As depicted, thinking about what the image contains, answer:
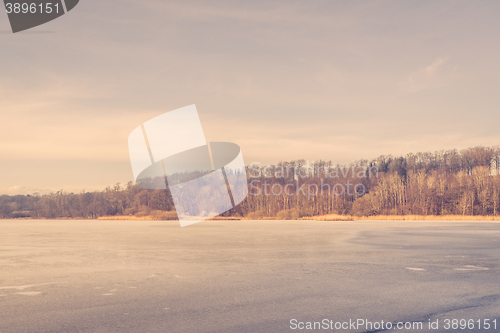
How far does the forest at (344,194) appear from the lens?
69.6 metres

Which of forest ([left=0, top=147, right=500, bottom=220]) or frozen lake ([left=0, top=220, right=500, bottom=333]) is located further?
forest ([left=0, top=147, right=500, bottom=220])

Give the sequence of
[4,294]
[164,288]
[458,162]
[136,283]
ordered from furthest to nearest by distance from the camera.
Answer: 1. [458,162]
2. [136,283]
3. [164,288]
4. [4,294]

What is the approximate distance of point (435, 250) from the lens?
14.2 m

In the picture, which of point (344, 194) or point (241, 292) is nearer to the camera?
point (241, 292)

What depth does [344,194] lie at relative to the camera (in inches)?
3529

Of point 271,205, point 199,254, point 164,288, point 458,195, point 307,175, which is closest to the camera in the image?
point 164,288

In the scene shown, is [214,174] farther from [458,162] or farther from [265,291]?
[265,291]

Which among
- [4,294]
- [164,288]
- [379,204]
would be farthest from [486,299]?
[379,204]

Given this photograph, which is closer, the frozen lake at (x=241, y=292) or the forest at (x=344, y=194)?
the frozen lake at (x=241, y=292)

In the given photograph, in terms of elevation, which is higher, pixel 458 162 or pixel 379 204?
pixel 458 162

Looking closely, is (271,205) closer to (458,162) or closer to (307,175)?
(307,175)

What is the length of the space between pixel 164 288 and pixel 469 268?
8.14 m

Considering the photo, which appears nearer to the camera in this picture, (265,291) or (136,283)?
(265,291)

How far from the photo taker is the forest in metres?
69.6
